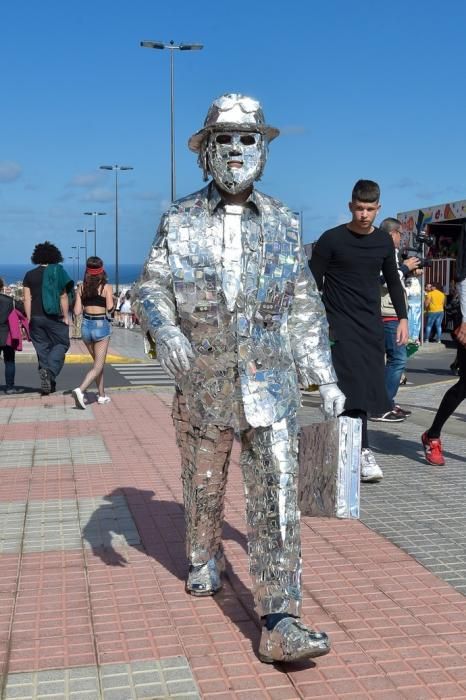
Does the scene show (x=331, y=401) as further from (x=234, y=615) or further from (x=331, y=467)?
(x=234, y=615)

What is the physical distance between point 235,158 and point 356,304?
238 cm

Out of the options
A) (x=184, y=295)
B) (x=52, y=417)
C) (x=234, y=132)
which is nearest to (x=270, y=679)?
(x=184, y=295)

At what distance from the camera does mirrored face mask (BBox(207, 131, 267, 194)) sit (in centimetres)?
320

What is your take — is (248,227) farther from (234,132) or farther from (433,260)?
(433,260)

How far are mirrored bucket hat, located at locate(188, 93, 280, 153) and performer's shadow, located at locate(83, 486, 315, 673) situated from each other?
1.89 meters

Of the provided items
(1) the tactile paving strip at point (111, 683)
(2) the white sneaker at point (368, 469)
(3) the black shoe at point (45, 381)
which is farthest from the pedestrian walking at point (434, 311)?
(1) the tactile paving strip at point (111, 683)

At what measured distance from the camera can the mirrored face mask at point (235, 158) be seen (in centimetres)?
320

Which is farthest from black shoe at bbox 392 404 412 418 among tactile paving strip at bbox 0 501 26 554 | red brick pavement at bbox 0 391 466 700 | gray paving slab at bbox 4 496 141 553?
tactile paving strip at bbox 0 501 26 554

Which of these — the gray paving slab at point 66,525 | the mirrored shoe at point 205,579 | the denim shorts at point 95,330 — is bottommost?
the gray paving slab at point 66,525

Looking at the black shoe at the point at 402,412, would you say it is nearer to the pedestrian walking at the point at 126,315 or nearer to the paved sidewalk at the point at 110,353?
the paved sidewalk at the point at 110,353

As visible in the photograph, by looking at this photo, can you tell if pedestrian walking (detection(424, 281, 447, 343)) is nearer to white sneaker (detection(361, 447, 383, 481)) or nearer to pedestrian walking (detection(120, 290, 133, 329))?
pedestrian walking (detection(120, 290, 133, 329))

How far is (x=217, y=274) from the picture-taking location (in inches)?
126

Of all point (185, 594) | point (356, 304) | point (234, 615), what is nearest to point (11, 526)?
point (185, 594)

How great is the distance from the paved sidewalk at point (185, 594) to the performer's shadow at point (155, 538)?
0.01 metres
